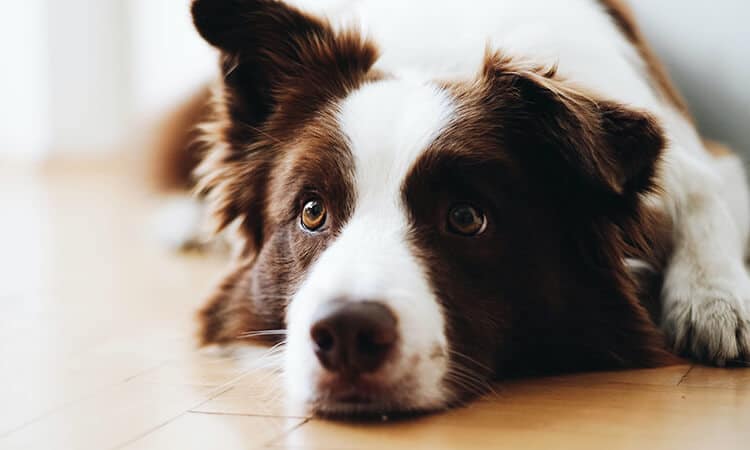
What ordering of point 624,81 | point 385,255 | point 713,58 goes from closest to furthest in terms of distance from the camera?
1. point 385,255
2. point 624,81
3. point 713,58

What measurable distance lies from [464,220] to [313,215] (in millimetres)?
349

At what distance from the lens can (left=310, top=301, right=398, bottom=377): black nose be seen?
1.81 metres

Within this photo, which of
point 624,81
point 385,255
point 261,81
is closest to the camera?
point 385,255

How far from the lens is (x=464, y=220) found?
2117 millimetres

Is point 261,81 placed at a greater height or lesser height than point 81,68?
greater

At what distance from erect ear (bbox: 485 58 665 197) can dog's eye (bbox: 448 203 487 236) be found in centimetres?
21

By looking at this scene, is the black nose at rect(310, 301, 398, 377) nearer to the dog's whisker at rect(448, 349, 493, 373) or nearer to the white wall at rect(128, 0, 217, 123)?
the dog's whisker at rect(448, 349, 493, 373)

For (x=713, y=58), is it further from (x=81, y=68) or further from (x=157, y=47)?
(x=81, y=68)

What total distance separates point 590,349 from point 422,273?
0.53 metres

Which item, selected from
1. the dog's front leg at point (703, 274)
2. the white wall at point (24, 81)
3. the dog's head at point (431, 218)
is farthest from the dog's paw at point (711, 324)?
the white wall at point (24, 81)

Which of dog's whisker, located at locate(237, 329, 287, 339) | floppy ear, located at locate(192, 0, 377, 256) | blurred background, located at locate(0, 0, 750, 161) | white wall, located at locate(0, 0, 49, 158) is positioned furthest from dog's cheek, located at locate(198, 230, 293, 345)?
white wall, located at locate(0, 0, 49, 158)

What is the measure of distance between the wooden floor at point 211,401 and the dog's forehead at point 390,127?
0.49 metres

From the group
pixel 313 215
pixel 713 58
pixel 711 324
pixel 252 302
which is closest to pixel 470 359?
pixel 313 215

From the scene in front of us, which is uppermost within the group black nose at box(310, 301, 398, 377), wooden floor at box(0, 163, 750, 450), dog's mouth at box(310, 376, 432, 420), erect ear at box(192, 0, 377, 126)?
erect ear at box(192, 0, 377, 126)
